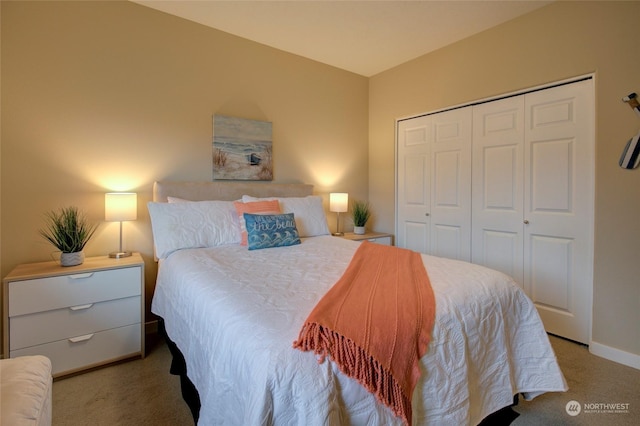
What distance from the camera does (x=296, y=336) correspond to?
37.1 inches

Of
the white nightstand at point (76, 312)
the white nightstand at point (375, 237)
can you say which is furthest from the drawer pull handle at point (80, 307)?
the white nightstand at point (375, 237)

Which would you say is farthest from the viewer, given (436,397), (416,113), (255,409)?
(416,113)

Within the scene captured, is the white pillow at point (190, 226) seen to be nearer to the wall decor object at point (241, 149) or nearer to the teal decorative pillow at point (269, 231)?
the teal decorative pillow at point (269, 231)

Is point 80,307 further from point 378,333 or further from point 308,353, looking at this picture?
point 378,333

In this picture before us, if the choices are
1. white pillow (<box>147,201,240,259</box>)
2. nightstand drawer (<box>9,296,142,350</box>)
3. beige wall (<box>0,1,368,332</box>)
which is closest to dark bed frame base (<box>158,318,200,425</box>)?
nightstand drawer (<box>9,296,142,350</box>)

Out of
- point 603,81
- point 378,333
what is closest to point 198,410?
point 378,333

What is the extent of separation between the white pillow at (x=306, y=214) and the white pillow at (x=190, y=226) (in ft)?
1.08

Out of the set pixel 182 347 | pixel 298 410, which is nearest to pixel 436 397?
pixel 298 410

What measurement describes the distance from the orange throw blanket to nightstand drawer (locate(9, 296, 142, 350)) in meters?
1.66

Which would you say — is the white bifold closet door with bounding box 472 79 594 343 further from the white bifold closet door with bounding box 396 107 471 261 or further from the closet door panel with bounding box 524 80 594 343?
the white bifold closet door with bounding box 396 107 471 261

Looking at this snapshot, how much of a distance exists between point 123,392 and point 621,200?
139 inches

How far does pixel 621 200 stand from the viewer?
7.01 ft

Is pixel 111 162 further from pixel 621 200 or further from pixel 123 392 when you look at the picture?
pixel 621 200

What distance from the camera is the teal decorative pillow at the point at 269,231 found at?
229 centimetres
